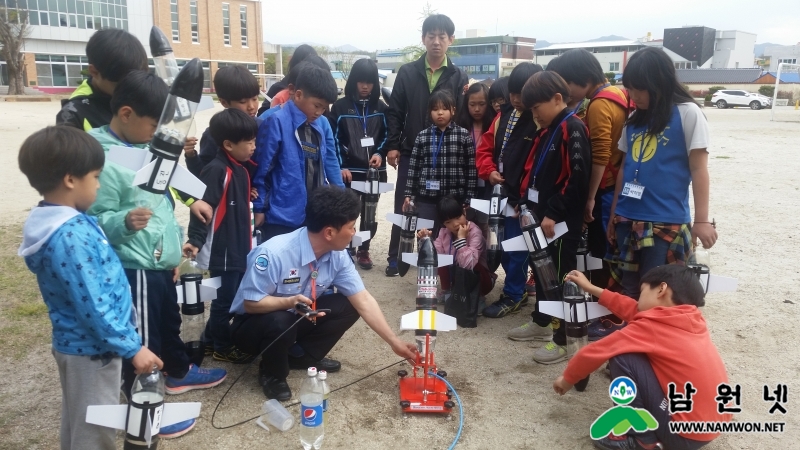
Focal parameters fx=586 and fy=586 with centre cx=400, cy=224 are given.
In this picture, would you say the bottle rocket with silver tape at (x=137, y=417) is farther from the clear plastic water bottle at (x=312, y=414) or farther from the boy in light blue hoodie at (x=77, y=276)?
the clear plastic water bottle at (x=312, y=414)

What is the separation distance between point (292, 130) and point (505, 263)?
6.57ft

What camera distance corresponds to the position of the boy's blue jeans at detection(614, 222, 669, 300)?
3.30m

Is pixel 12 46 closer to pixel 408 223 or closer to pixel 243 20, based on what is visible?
pixel 243 20

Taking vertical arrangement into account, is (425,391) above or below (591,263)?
below

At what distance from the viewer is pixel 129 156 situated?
262 cm

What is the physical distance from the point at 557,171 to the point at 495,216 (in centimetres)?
64

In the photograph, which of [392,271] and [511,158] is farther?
[392,271]

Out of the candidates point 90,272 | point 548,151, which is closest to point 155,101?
point 90,272

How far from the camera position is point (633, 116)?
11.3ft

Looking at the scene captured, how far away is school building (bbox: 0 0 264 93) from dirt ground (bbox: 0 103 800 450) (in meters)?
38.1

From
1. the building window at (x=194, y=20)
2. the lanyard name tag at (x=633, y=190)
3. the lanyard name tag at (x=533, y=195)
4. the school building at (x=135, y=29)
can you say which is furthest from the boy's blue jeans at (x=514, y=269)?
the building window at (x=194, y=20)

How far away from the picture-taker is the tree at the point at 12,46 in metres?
37.7

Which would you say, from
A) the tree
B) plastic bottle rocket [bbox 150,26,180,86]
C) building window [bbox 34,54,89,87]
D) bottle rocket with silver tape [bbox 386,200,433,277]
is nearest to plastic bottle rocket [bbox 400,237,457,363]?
bottle rocket with silver tape [bbox 386,200,433,277]

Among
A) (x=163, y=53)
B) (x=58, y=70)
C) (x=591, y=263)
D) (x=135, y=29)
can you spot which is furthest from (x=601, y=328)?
(x=135, y=29)
